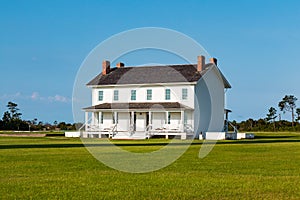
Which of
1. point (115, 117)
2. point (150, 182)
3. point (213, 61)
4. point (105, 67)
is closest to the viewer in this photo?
point (150, 182)

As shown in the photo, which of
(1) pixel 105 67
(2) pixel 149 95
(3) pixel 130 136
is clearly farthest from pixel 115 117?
(1) pixel 105 67

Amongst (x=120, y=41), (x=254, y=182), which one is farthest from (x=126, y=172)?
(x=120, y=41)

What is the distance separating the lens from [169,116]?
150 ft

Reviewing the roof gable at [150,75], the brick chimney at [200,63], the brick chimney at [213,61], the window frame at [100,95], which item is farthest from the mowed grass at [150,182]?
the brick chimney at [213,61]

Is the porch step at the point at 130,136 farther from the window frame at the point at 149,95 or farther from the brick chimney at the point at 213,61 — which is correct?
the brick chimney at the point at 213,61

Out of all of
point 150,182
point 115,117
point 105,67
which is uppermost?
point 105,67

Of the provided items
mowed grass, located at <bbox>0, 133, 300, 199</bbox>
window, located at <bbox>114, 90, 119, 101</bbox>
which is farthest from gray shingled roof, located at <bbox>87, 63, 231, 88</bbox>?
mowed grass, located at <bbox>0, 133, 300, 199</bbox>

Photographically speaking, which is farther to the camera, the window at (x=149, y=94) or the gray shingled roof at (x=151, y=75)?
the window at (x=149, y=94)

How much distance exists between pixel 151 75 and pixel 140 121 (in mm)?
4790

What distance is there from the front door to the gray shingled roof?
3105 millimetres

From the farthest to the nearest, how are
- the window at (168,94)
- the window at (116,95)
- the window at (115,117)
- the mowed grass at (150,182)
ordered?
1. the window at (116,95)
2. the window at (115,117)
3. the window at (168,94)
4. the mowed grass at (150,182)

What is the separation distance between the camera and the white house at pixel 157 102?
44875mm

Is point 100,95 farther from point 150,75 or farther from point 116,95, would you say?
point 150,75

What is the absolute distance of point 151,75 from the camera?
1909 inches
